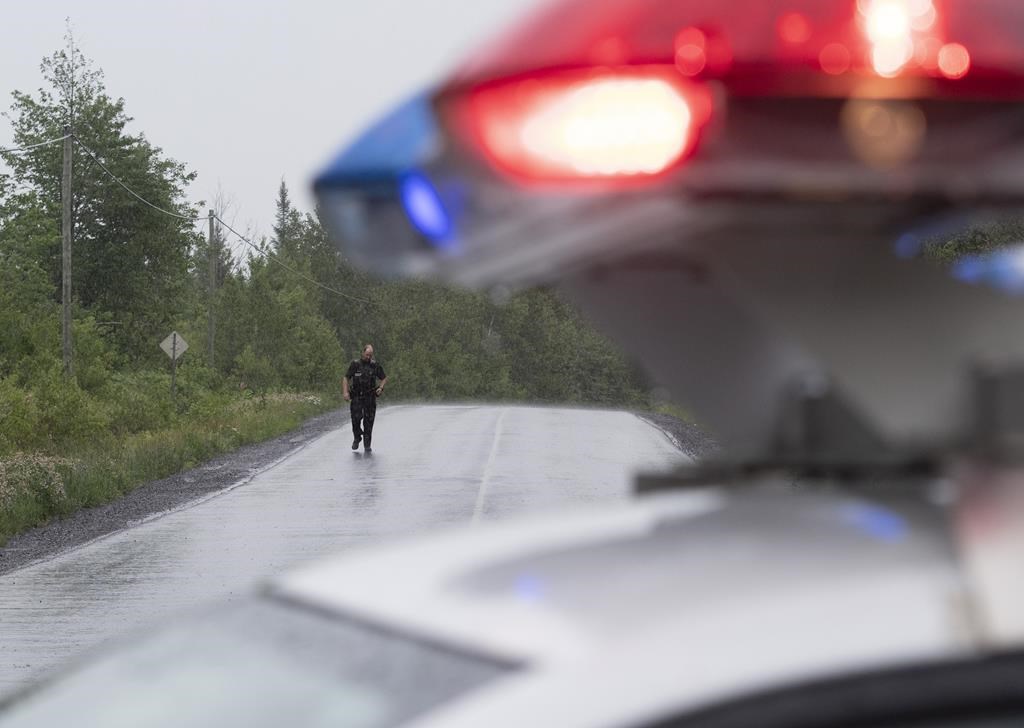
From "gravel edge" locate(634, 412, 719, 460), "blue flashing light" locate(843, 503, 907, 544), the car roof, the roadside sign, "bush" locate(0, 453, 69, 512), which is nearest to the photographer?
the car roof

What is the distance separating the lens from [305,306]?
2965 inches

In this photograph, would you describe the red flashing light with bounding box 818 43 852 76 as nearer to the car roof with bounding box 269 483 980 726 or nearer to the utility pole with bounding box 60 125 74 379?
the car roof with bounding box 269 483 980 726

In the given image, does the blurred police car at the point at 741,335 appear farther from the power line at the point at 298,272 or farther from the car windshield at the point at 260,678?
the power line at the point at 298,272

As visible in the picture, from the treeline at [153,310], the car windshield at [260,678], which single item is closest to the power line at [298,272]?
the treeline at [153,310]

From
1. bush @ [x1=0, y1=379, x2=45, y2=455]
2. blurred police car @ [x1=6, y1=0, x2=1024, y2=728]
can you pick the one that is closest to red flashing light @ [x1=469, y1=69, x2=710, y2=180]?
blurred police car @ [x1=6, y1=0, x2=1024, y2=728]

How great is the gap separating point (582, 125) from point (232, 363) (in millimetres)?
65082

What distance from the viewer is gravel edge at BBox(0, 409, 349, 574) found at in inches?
691

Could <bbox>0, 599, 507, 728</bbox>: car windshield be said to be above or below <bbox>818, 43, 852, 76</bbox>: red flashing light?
below

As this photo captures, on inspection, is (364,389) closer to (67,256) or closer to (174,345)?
(67,256)

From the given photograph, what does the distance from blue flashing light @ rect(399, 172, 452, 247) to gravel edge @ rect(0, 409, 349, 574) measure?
14954 mm

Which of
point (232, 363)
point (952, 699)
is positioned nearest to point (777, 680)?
point (952, 699)

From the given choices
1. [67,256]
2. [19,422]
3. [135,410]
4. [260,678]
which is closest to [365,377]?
[19,422]

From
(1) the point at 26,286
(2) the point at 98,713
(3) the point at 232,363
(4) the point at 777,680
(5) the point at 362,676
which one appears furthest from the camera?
(3) the point at 232,363

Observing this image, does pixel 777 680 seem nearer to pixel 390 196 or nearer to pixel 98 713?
pixel 390 196
